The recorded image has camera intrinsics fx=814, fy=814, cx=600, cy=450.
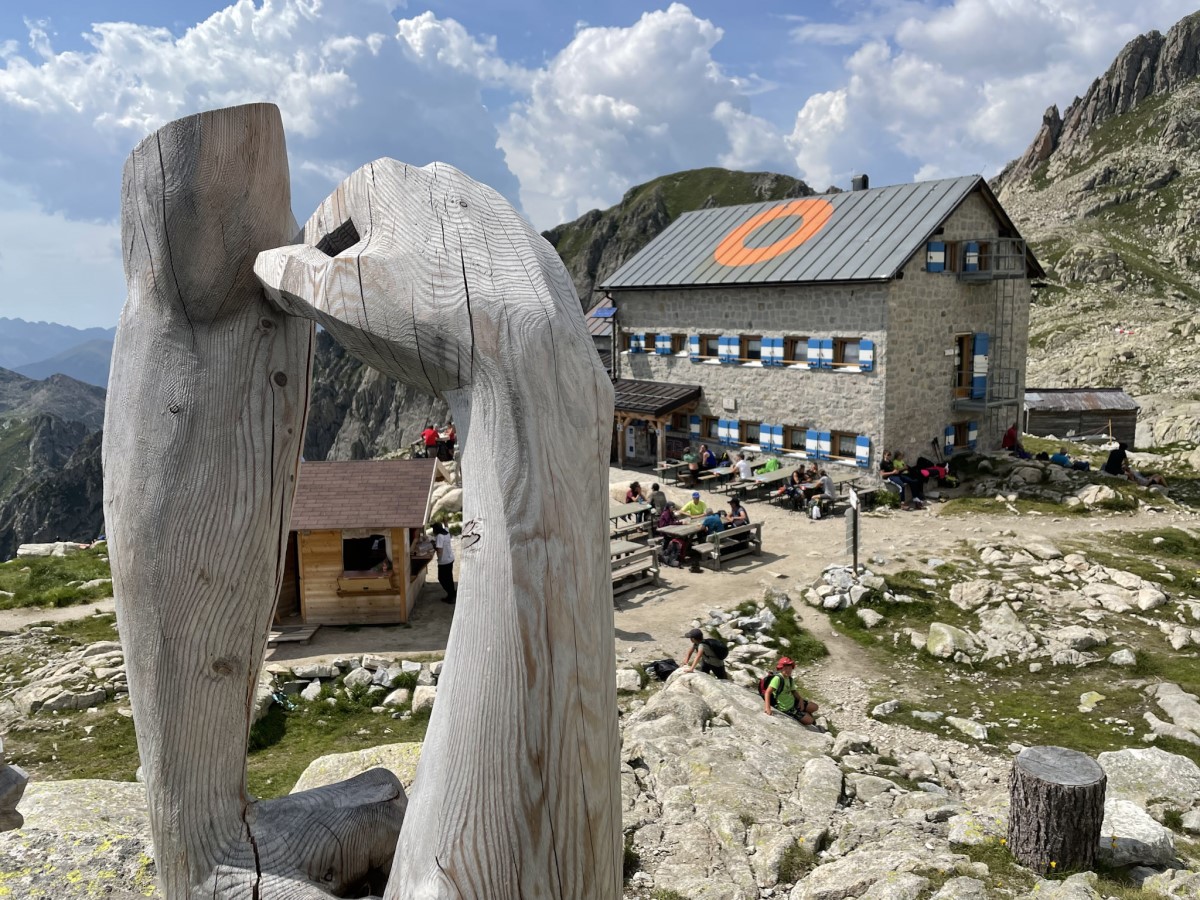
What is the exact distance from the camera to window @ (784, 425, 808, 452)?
2158 cm

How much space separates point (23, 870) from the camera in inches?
112

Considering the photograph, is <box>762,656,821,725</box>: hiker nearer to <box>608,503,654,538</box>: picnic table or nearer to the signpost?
the signpost

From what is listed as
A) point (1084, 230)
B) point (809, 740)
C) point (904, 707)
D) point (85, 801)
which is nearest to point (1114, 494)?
point (904, 707)

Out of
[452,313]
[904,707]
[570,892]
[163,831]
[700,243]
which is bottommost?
[904,707]

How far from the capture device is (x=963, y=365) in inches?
846

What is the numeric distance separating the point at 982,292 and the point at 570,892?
23.2 meters

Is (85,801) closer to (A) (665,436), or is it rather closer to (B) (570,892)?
(B) (570,892)

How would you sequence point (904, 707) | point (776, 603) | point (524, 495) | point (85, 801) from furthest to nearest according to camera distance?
1. point (776, 603)
2. point (904, 707)
3. point (85, 801)
4. point (524, 495)

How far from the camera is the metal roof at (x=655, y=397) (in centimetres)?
2356

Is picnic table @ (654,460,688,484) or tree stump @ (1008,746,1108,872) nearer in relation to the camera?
tree stump @ (1008,746,1108,872)

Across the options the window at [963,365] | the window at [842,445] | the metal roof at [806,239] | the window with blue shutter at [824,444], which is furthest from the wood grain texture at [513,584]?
the window at [963,365]

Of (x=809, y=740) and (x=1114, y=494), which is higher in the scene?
(x=1114, y=494)

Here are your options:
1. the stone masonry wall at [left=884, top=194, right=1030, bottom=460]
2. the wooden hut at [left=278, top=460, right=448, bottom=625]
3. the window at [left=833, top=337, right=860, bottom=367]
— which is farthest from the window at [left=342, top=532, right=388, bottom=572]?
the window at [left=833, top=337, right=860, bottom=367]

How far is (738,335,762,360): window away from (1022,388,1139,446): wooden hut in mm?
12678
